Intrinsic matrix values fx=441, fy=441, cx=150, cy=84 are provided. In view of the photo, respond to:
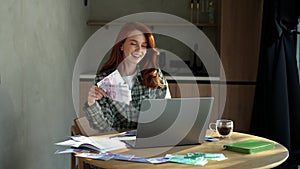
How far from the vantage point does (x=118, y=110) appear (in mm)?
2596

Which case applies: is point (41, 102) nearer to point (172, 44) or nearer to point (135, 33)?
point (135, 33)

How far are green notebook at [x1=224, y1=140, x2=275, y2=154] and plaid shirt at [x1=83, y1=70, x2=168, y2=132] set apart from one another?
2.43ft

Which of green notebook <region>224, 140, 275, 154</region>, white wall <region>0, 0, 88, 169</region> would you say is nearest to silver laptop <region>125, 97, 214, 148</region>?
green notebook <region>224, 140, 275, 154</region>

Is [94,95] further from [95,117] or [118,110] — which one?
[118,110]

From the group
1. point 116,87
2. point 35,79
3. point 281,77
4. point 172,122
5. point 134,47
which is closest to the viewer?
point 172,122

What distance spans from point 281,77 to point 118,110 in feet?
5.18

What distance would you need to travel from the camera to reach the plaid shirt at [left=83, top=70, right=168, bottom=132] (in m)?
2.42

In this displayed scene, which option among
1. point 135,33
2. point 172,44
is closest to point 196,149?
point 135,33

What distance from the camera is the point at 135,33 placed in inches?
105

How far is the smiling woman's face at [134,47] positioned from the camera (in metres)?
2.65

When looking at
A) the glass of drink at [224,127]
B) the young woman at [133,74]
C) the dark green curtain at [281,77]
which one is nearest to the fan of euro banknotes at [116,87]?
the young woman at [133,74]

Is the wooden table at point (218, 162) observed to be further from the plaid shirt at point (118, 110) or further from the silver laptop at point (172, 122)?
the plaid shirt at point (118, 110)

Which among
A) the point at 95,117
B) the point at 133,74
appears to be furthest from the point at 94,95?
the point at 133,74

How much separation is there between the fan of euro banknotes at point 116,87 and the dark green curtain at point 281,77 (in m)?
1.47
